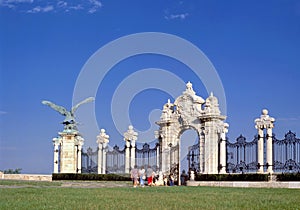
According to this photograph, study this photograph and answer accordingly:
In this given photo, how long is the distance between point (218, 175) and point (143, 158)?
808 cm

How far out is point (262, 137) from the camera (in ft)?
93.4

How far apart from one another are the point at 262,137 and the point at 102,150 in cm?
1405

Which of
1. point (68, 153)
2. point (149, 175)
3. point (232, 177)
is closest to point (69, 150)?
point (68, 153)

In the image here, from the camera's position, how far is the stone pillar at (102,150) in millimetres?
38531

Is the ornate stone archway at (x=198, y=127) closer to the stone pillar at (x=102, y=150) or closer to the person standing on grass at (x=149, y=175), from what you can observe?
the person standing on grass at (x=149, y=175)

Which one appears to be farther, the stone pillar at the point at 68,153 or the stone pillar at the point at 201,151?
the stone pillar at the point at 68,153

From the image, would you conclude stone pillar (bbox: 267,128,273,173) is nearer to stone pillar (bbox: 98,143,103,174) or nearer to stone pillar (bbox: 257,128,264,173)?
stone pillar (bbox: 257,128,264,173)

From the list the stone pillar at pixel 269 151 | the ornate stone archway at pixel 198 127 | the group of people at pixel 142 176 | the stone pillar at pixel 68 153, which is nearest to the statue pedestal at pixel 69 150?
the stone pillar at pixel 68 153

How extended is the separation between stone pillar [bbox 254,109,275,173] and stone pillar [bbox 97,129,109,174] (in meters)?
13.3

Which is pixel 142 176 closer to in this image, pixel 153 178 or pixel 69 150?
pixel 153 178

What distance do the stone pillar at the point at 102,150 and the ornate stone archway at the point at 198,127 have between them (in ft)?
15.0

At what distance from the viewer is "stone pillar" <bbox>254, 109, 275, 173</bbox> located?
27.9 metres

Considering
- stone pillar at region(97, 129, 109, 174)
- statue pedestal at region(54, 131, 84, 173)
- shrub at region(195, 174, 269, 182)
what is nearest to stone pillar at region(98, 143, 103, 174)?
stone pillar at region(97, 129, 109, 174)

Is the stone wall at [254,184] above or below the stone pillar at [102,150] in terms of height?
below
